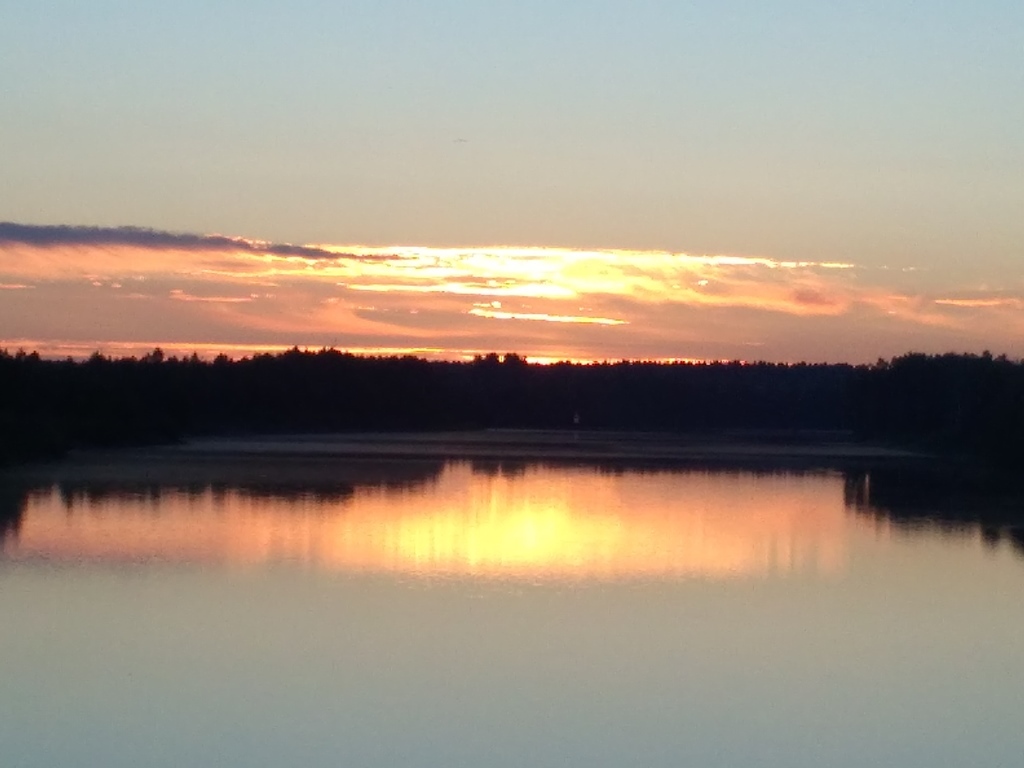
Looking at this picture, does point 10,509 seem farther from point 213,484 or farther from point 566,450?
point 566,450

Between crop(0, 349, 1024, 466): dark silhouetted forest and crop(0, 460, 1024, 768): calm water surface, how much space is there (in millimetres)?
17002

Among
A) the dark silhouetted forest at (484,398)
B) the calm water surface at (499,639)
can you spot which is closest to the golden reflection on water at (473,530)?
the calm water surface at (499,639)

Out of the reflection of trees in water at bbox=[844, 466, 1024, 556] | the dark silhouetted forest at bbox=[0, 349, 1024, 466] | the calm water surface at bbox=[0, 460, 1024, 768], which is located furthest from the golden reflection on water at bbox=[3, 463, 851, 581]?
the dark silhouetted forest at bbox=[0, 349, 1024, 466]

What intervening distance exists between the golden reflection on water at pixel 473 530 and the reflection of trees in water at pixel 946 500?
889 millimetres

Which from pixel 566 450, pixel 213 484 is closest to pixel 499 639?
pixel 213 484

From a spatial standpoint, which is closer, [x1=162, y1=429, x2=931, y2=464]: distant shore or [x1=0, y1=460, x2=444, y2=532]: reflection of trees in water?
[x1=0, y1=460, x2=444, y2=532]: reflection of trees in water

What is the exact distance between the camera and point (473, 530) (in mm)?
20188

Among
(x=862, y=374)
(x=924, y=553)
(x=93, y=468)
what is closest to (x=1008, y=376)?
(x=862, y=374)

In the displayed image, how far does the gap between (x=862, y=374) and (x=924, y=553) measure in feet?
184

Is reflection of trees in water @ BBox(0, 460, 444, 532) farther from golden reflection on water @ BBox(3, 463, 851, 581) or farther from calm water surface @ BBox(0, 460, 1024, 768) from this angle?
calm water surface @ BBox(0, 460, 1024, 768)

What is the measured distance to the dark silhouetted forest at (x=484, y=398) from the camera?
44219 mm

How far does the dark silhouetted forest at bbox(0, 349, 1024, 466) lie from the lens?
44219 millimetres

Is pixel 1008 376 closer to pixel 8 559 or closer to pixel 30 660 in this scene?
pixel 8 559

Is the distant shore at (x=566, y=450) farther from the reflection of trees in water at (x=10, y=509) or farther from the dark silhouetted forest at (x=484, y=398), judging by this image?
the reflection of trees in water at (x=10, y=509)
